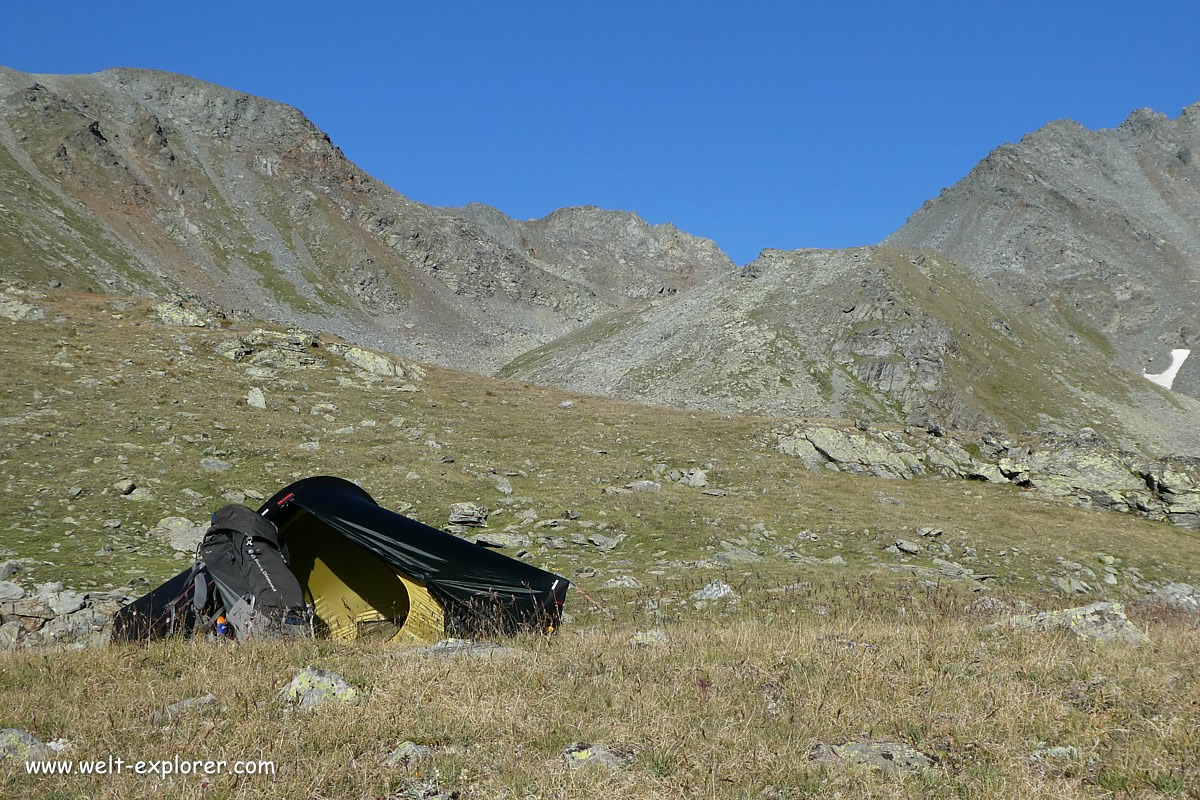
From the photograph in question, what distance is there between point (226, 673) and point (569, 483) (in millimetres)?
15935

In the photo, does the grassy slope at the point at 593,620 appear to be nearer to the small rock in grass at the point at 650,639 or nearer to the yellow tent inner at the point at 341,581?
the small rock in grass at the point at 650,639

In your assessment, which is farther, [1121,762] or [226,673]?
[226,673]

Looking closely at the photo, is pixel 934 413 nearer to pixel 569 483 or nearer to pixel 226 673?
pixel 569 483

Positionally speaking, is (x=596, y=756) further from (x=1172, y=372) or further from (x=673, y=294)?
(x=1172, y=372)

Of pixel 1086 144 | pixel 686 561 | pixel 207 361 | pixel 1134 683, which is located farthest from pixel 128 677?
pixel 1086 144

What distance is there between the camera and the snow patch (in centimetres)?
11006

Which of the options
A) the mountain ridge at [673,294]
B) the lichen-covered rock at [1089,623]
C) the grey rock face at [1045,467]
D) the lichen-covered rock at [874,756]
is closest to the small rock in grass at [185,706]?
the lichen-covered rock at [874,756]

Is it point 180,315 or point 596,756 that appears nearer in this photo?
point 596,756

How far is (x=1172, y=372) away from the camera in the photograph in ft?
368

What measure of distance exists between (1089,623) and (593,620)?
729 centimetres

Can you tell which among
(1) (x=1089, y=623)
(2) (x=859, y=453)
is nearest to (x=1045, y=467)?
(2) (x=859, y=453)

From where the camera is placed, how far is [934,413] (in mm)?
68000

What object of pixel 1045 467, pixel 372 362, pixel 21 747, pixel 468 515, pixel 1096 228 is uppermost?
pixel 1096 228

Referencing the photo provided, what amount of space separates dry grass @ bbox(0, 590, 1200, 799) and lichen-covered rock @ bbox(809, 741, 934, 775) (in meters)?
0.13
